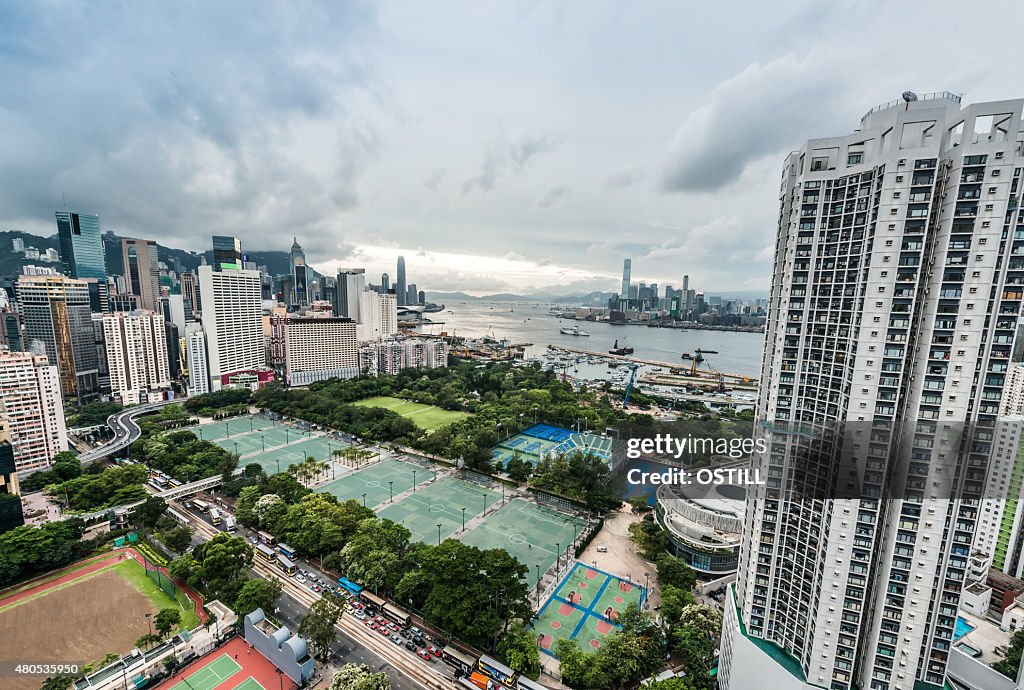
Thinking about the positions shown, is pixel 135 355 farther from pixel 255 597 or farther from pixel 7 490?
pixel 255 597

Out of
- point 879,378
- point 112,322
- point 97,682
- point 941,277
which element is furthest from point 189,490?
point 941,277

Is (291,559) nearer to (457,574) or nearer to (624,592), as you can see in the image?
(457,574)

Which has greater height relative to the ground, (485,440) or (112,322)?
(112,322)

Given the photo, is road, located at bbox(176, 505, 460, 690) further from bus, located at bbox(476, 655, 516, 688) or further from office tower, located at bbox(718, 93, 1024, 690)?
office tower, located at bbox(718, 93, 1024, 690)

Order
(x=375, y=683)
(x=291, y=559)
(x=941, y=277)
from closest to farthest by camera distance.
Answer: (x=941, y=277)
(x=375, y=683)
(x=291, y=559)

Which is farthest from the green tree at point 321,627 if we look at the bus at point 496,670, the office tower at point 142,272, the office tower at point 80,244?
the office tower at point 80,244

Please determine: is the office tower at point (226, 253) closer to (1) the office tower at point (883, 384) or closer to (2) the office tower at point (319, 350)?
(2) the office tower at point (319, 350)
